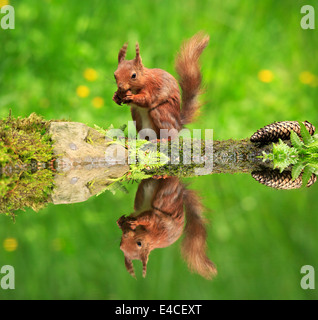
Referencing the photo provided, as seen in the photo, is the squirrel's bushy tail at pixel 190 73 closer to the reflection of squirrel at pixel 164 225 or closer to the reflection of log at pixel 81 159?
the reflection of log at pixel 81 159

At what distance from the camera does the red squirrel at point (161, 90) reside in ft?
5.59

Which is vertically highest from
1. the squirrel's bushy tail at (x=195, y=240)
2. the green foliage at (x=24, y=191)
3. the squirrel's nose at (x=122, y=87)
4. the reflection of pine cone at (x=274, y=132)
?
the squirrel's nose at (x=122, y=87)

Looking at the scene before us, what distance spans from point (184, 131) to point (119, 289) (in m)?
1.02

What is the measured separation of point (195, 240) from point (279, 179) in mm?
502

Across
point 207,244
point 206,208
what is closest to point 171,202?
point 206,208

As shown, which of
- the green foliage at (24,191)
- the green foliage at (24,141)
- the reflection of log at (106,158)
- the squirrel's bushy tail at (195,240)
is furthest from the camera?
the reflection of log at (106,158)

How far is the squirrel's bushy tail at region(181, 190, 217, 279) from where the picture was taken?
44.9 inches

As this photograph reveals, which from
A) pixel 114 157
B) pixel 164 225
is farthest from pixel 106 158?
pixel 164 225

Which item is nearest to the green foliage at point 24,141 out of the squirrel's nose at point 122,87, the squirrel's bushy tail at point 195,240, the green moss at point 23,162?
the green moss at point 23,162

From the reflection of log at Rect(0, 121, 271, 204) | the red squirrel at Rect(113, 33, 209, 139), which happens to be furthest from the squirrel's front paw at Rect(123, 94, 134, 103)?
the reflection of log at Rect(0, 121, 271, 204)

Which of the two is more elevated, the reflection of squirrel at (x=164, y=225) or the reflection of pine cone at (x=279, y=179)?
the reflection of pine cone at (x=279, y=179)

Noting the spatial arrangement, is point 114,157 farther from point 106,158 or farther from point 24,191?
point 24,191

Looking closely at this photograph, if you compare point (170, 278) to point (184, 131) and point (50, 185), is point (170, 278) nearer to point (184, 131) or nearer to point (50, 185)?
point (50, 185)

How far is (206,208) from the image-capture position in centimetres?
137
